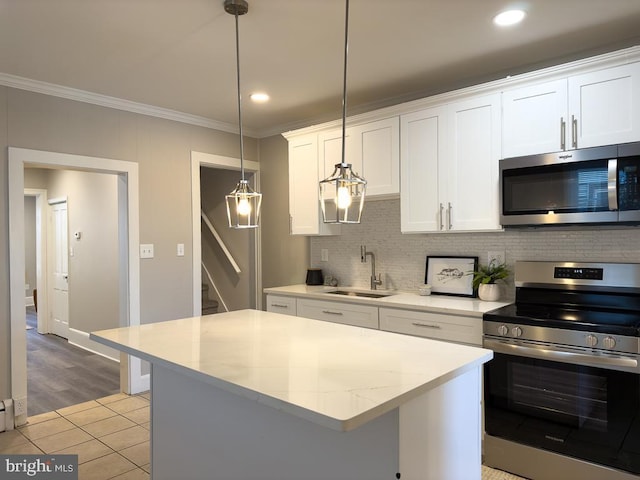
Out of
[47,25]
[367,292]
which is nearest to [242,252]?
[367,292]

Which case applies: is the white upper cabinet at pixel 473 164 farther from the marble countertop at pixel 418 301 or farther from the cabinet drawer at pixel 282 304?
the cabinet drawer at pixel 282 304

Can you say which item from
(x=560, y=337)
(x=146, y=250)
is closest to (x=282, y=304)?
(x=146, y=250)

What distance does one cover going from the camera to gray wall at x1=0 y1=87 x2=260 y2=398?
3.13m

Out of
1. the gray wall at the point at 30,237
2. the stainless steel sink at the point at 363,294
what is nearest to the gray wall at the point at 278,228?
the stainless steel sink at the point at 363,294

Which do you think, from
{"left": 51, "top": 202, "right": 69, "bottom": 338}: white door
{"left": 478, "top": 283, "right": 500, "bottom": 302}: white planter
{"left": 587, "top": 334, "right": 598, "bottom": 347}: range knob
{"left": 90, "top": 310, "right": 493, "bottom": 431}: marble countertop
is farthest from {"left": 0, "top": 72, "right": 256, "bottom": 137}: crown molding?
{"left": 587, "top": 334, "right": 598, "bottom": 347}: range knob

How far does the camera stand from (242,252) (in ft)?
16.7

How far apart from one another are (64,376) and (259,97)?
323 centimetres

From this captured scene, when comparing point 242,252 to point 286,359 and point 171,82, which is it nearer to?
point 171,82

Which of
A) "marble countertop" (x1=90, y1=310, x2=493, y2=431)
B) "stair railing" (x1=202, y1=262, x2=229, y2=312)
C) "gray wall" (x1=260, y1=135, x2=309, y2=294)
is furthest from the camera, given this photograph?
"stair railing" (x1=202, y1=262, x2=229, y2=312)

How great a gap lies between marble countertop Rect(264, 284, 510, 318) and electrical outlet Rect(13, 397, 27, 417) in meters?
1.99

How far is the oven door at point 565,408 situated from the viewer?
84.0 inches

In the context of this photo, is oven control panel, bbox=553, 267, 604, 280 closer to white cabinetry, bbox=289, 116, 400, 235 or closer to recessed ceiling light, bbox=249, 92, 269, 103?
white cabinetry, bbox=289, 116, 400, 235

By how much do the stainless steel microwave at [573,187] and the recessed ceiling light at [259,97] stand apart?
1874 millimetres

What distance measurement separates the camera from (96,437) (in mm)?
3055
